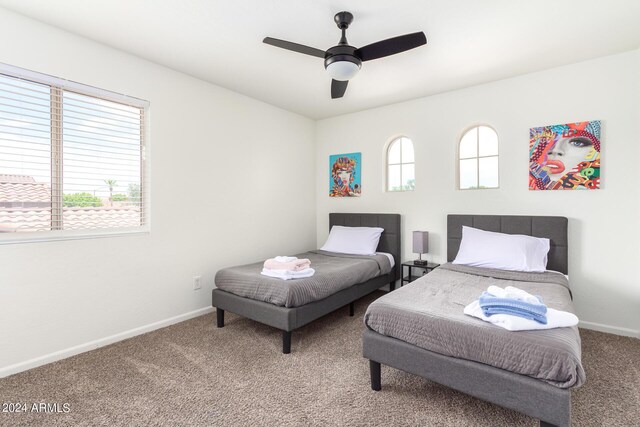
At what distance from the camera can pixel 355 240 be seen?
4234 millimetres

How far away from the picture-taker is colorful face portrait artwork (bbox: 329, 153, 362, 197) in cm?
469

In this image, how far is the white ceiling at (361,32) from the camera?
7.28 ft

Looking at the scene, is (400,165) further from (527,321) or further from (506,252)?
(527,321)

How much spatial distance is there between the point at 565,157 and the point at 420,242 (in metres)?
1.70

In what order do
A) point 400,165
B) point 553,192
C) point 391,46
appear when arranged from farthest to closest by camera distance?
1. point 400,165
2. point 553,192
3. point 391,46

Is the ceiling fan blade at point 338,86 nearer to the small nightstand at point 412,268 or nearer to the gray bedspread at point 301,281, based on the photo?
the gray bedspread at point 301,281

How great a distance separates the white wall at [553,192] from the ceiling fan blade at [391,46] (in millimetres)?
1882

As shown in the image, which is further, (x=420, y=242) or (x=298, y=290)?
(x=420, y=242)

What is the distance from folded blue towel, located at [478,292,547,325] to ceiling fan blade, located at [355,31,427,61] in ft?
5.61

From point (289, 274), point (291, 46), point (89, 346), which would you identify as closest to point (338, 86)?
point (291, 46)

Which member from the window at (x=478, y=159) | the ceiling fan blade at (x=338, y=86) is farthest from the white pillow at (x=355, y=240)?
the ceiling fan blade at (x=338, y=86)

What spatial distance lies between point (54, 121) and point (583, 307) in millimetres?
5111

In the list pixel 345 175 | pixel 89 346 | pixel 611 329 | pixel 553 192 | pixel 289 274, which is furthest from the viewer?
pixel 345 175

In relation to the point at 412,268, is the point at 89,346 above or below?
below
